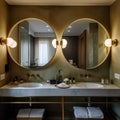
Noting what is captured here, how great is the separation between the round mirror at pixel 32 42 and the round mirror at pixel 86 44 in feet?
1.10

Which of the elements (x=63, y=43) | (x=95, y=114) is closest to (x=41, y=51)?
(x=63, y=43)

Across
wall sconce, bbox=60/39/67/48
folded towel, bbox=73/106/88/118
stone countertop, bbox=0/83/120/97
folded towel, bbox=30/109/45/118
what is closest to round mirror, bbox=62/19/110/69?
wall sconce, bbox=60/39/67/48

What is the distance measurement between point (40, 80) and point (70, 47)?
94cm

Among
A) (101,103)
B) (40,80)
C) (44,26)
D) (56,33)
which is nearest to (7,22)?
(44,26)

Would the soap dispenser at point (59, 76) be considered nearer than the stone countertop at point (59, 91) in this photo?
No

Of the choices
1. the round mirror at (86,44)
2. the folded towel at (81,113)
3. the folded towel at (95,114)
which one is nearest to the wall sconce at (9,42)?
the round mirror at (86,44)

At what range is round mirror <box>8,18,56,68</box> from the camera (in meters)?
3.26

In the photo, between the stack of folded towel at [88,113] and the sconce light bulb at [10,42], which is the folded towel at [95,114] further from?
the sconce light bulb at [10,42]

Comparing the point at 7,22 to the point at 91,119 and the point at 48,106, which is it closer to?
the point at 48,106

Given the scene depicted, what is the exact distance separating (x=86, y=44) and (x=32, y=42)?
3.71ft

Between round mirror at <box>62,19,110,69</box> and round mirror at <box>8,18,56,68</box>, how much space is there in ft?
1.10

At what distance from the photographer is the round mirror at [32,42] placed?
326cm

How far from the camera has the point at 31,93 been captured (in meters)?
2.66

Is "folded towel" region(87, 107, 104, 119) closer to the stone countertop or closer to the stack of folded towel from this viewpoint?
the stack of folded towel
